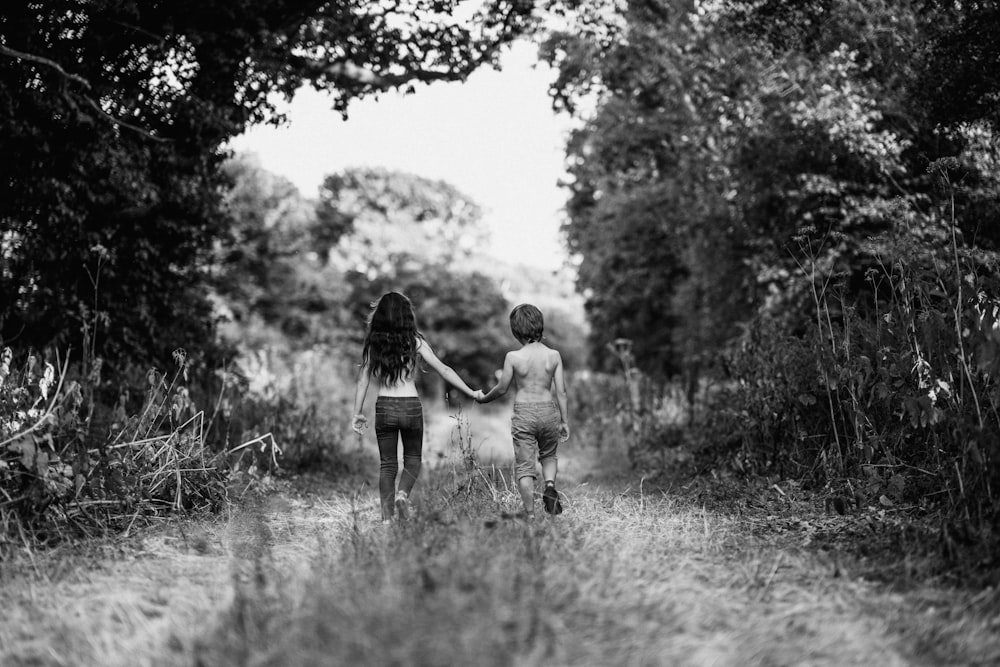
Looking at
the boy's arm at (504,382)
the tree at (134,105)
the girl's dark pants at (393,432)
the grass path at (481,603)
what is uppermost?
the tree at (134,105)

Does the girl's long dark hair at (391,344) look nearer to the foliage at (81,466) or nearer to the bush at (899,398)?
the foliage at (81,466)

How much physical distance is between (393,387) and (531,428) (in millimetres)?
975

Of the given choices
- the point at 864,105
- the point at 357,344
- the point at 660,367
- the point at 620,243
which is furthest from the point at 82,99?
the point at 357,344

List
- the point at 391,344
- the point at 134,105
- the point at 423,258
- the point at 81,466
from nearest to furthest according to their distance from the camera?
the point at 81,466, the point at 391,344, the point at 134,105, the point at 423,258

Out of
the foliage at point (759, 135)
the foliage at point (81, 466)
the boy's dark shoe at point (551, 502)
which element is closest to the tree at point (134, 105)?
the foliage at point (81, 466)

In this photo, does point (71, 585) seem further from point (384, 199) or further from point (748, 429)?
point (384, 199)

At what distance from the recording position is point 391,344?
18.1ft

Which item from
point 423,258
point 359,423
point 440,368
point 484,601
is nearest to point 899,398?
point 440,368

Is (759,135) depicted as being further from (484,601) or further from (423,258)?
(423,258)

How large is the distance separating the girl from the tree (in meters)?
3.05

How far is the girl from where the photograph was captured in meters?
5.46

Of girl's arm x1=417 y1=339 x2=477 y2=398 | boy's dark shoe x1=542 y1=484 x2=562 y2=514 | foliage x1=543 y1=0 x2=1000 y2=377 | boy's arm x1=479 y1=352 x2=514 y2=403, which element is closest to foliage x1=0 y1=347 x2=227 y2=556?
girl's arm x1=417 y1=339 x2=477 y2=398

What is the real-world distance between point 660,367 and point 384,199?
1607 cm

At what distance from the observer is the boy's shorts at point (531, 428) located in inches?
213
